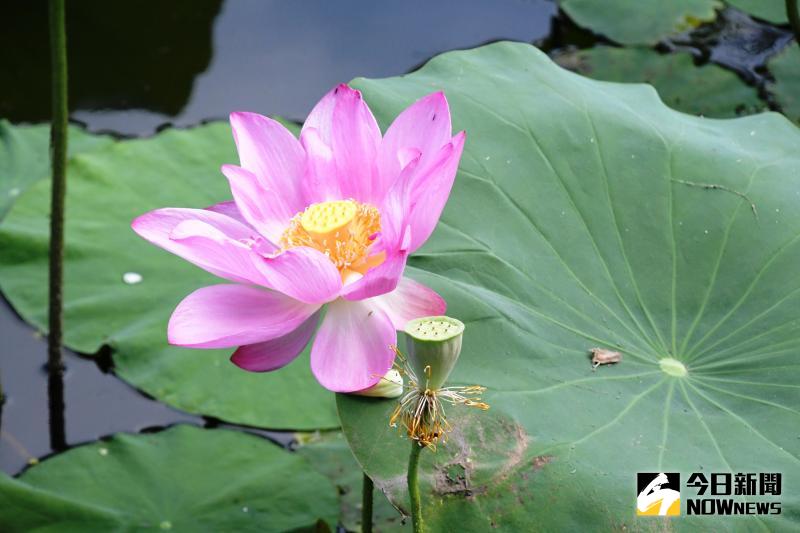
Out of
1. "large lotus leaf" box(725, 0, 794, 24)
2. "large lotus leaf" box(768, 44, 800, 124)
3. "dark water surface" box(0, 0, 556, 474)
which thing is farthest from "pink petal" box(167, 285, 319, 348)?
"large lotus leaf" box(725, 0, 794, 24)

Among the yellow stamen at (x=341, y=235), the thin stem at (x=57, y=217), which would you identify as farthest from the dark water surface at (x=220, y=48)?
the yellow stamen at (x=341, y=235)

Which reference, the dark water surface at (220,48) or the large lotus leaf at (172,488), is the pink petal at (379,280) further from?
the dark water surface at (220,48)

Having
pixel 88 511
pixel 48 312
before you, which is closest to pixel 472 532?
pixel 88 511

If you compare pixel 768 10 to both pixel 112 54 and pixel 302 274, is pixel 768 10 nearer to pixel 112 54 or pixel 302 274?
pixel 112 54

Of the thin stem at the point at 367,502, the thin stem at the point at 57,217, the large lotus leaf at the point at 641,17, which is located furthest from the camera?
the large lotus leaf at the point at 641,17

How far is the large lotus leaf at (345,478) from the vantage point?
189 cm

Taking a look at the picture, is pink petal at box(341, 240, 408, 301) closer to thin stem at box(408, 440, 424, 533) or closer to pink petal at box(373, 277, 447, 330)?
pink petal at box(373, 277, 447, 330)

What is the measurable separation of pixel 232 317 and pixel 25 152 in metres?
1.86

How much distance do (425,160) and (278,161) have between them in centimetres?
22

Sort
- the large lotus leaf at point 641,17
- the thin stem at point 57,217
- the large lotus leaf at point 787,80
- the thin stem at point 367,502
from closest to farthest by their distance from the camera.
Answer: the thin stem at point 367,502 → the thin stem at point 57,217 → the large lotus leaf at point 787,80 → the large lotus leaf at point 641,17

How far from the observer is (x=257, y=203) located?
1.26m

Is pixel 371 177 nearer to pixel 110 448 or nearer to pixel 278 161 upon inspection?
pixel 278 161

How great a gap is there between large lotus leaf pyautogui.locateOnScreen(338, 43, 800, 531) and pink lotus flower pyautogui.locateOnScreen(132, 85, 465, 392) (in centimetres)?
13

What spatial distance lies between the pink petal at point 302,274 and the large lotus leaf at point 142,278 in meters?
1.01
